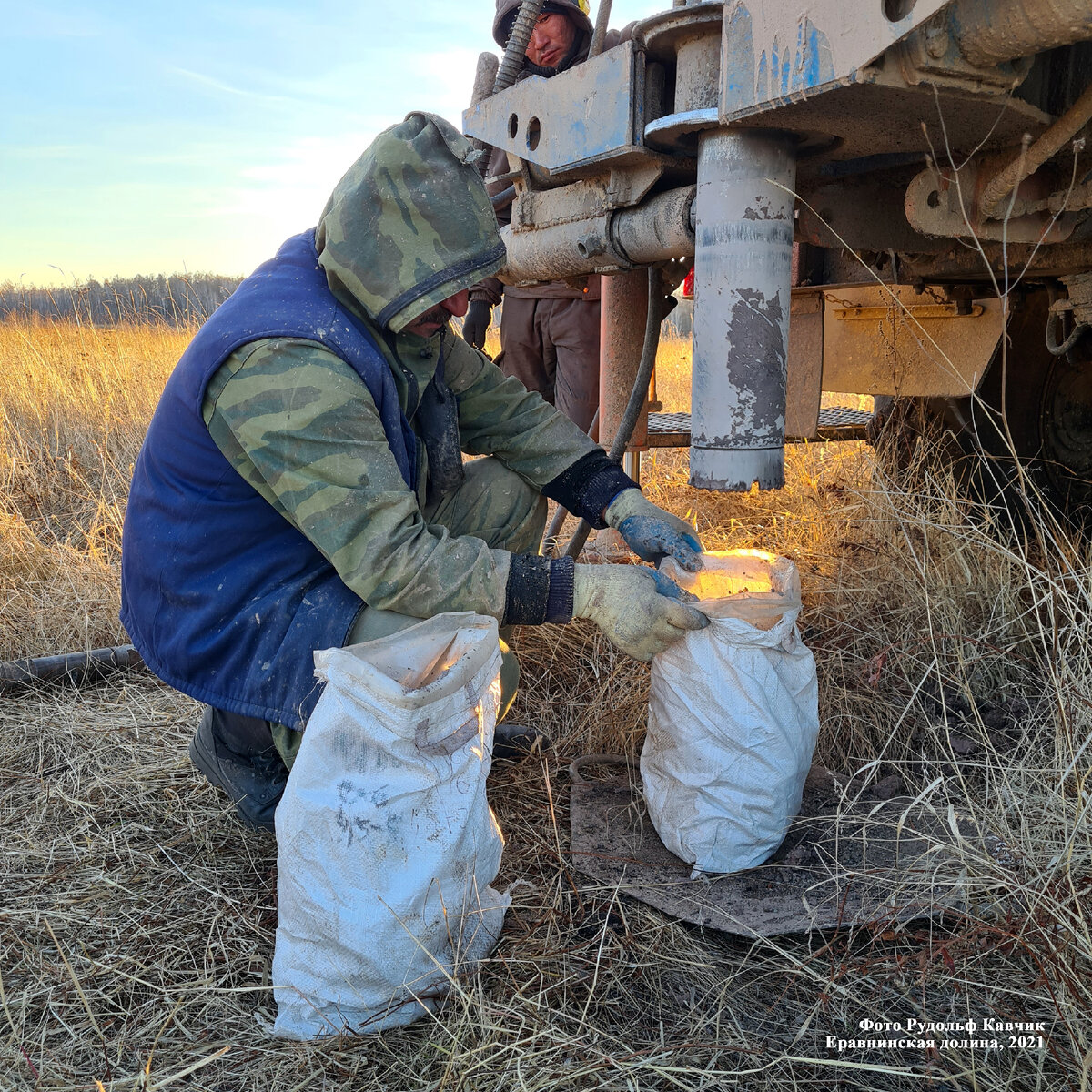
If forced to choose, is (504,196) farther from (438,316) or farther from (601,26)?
(438,316)

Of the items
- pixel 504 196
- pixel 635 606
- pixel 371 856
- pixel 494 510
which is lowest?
pixel 371 856

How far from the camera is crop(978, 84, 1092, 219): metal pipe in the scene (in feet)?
5.46

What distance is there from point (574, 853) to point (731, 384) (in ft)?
3.17

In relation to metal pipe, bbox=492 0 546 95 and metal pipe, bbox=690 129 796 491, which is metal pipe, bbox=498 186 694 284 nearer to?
metal pipe, bbox=690 129 796 491

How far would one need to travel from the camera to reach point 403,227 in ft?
5.62

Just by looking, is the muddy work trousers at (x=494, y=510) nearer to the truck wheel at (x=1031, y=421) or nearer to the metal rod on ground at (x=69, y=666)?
the metal rod on ground at (x=69, y=666)

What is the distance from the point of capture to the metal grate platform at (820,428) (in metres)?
3.12

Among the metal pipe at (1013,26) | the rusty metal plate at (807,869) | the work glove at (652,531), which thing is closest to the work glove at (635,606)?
the work glove at (652,531)

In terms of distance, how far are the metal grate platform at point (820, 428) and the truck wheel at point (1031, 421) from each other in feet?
0.76

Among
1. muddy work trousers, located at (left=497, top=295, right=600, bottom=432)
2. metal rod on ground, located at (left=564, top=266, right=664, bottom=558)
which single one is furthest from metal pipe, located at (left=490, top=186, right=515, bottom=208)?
muddy work trousers, located at (left=497, top=295, right=600, bottom=432)

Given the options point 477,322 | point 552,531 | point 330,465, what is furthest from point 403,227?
point 477,322

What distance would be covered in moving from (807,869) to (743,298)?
42.9 inches

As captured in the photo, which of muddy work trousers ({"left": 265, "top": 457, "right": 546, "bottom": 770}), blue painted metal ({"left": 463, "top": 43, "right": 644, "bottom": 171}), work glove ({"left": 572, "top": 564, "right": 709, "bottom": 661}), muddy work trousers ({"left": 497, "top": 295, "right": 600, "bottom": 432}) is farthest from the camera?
muddy work trousers ({"left": 497, "top": 295, "right": 600, "bottom": 432})

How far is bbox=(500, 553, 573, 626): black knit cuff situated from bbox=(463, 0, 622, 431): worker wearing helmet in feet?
6.16
